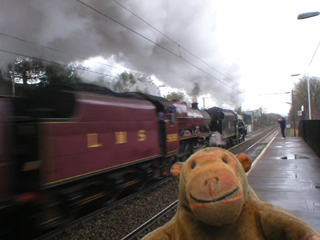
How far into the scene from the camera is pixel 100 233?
4297 millimetres

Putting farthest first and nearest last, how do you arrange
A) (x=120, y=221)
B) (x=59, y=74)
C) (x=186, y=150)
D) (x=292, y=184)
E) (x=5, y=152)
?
1. (x=59, y=74)
2. (x=186, y=150)
3. (x=292, y=184)
4. (x=120, y=221)
5. (x=5, y=152)

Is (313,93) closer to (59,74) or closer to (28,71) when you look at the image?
(59,74)

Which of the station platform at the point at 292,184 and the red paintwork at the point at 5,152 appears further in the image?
the station platform at the point at 292,184

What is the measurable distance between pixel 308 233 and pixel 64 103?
4.21 metres

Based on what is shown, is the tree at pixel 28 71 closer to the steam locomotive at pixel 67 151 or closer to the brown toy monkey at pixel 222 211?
the steam locomotive at pixel 67 151

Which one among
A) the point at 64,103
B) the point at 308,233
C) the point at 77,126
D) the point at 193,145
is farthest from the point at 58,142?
the point at 193,145

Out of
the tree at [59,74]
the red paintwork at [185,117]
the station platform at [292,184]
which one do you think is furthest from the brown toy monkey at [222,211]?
the tree at [59,74]

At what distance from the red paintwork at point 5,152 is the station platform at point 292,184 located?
4.69 m

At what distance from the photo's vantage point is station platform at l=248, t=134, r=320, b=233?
4.88 m

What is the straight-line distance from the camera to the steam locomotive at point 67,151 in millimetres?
3842

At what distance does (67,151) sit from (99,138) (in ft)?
2.70

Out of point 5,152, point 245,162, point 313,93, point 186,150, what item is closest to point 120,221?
point 5,152

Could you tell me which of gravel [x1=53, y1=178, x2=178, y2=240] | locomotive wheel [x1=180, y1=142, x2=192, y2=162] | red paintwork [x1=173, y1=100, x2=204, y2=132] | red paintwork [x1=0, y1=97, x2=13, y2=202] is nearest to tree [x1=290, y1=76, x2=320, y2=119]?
red paintwork [x1=173, y1=100, x2=204, y2=132]

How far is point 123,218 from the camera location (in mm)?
4910
